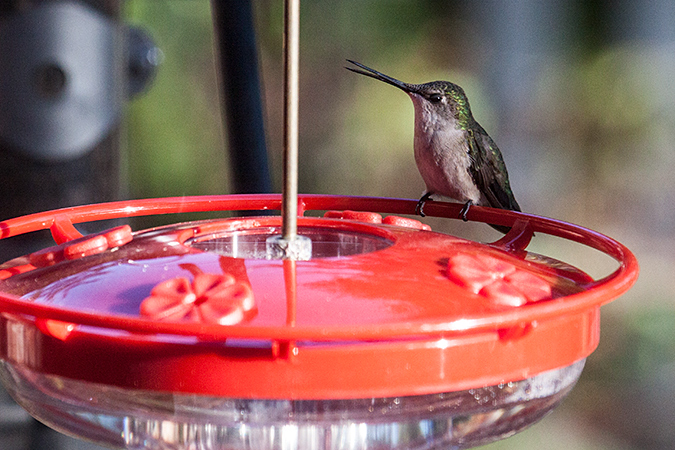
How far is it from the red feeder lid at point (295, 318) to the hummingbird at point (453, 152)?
1.67 metres

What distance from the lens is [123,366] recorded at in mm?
716

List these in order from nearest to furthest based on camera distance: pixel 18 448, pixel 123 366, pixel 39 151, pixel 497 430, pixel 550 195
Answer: pixel 123 366 → pixel 497 430 → pixel 39 151 → pixel 18 448 → pixel 550 195

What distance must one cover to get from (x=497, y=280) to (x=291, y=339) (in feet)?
1.14

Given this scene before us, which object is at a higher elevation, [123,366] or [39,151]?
[39,151]

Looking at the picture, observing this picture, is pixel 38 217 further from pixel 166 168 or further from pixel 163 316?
pixel 166 168

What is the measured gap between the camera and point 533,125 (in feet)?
18.1

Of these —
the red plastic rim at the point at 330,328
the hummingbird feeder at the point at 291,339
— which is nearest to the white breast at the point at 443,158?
the red plastic rim at the point at 330,328

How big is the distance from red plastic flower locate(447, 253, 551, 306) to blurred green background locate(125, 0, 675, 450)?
13.4ft

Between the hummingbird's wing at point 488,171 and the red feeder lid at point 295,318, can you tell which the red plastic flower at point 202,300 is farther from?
the hummingbird's wing at point 488,171

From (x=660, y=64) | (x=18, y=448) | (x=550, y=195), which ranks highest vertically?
(x=660, y=64)

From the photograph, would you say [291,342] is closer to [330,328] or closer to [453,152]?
[330,328]

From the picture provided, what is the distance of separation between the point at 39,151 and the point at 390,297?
1.45 meters

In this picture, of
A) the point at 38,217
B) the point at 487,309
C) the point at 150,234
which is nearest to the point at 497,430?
the point at 487,309

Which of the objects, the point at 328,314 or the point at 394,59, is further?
the point at 394,59
